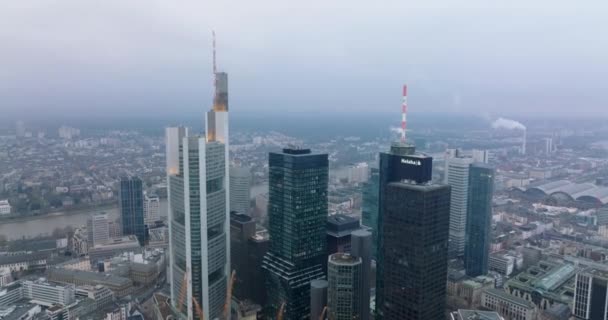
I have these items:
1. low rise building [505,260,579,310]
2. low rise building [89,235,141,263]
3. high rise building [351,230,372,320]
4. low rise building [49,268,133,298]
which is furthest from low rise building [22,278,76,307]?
low rise building [505,260,579,310]

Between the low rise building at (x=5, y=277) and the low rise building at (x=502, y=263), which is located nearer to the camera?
the low rise building at (x=5, y=277)

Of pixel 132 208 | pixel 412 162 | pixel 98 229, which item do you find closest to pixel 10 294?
pixel 98 229

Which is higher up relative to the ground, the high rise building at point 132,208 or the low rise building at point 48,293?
the high rise building at point 132,208

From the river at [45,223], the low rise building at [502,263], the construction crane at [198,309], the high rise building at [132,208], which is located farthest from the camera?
the high rise building at [132,208]

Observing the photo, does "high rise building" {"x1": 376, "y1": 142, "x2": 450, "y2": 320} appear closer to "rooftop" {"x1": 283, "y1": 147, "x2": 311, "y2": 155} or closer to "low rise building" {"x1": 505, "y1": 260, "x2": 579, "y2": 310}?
"rooftop" {"x1": 283, "y1": 147, "x2": 311, "y2": 155}

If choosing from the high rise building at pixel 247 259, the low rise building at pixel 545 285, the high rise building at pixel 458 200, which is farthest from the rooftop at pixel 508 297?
the high rise building at pixel 247 259

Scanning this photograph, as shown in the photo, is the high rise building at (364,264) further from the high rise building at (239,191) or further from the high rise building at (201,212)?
the high rise building at (239,191)

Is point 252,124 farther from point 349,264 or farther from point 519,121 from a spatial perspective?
point 349,264

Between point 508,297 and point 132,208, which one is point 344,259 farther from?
point 132,208
